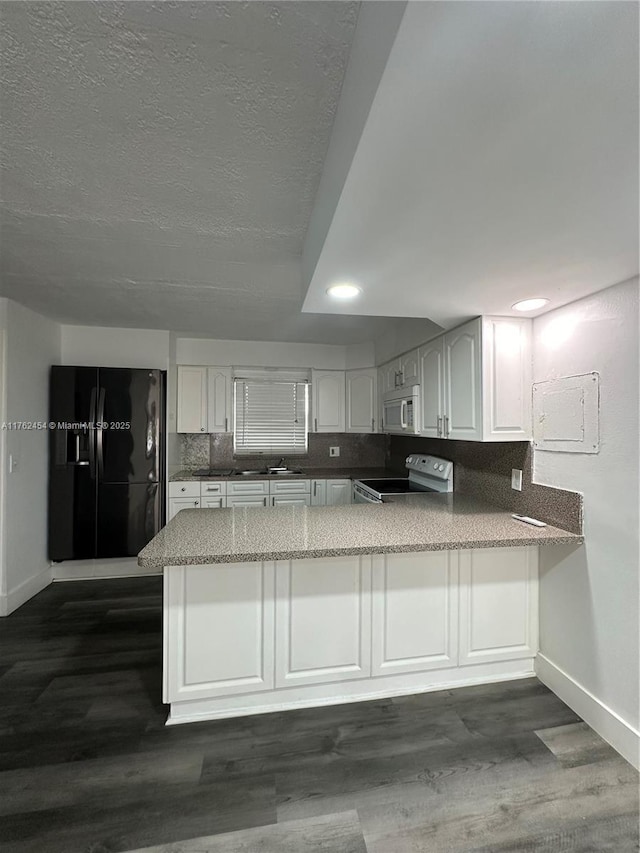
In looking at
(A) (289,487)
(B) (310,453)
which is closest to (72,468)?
(A) (289,487)

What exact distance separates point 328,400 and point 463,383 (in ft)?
7.23

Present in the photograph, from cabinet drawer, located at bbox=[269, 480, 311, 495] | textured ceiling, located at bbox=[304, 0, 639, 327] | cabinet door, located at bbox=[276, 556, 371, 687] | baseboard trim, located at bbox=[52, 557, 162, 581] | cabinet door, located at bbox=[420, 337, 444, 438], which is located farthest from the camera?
cabinet drawer, located at bbox=[269, 480, 311, 495]

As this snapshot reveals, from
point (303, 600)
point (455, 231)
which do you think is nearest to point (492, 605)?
point (303, 600)

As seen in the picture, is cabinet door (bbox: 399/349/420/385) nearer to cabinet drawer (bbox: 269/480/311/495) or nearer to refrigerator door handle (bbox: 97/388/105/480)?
cabinet drawer (bbox: 269/480/311/495)

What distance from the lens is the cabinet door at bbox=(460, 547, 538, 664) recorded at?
2.09 metres

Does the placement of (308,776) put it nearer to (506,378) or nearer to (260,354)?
(506,378)

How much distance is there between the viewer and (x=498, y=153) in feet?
2.86

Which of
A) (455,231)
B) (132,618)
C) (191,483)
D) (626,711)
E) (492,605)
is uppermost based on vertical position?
(455,231)

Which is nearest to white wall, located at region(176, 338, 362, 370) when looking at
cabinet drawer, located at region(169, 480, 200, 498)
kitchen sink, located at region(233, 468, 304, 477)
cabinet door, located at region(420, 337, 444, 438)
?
kitchen sink, located at region(233, 468, 304, 477)

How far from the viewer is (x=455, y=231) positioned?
1.24 metres

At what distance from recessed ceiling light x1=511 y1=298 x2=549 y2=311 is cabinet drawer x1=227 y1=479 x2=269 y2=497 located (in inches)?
108

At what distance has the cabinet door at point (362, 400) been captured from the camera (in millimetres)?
4328

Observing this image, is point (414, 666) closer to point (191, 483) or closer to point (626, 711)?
point (626, 711)

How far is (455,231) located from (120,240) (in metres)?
1.54
